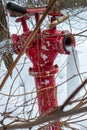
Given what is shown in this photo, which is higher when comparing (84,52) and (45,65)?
(45,65)

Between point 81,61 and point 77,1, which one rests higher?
point 77,1

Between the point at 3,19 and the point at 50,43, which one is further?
the point at 3,19

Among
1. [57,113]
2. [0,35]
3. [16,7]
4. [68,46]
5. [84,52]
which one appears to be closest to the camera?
[57,113]

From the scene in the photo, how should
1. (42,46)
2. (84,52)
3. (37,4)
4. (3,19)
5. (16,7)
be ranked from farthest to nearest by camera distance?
1. (84,52)
2. (3,19)
3. (37,4)
4. (42,46)
5. (16,7)

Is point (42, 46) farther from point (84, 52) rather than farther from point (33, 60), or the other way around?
point (84, 52)

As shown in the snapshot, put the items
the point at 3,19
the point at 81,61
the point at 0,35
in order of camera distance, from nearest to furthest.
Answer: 1. the point at 0,35
2. the point at 3,19
3. the point at 81,61

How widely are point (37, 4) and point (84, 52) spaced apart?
6.92 ft

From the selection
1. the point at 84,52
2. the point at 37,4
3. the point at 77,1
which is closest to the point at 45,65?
the point at 37,4

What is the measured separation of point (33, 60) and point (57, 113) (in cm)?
135

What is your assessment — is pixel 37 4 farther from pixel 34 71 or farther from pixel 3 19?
pixel 34 71

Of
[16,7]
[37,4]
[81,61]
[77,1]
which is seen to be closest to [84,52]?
[81,61]

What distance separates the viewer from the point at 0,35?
2912 millimetres

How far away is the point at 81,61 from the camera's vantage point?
4.08 meters

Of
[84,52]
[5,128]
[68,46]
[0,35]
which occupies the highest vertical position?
[5,128]
